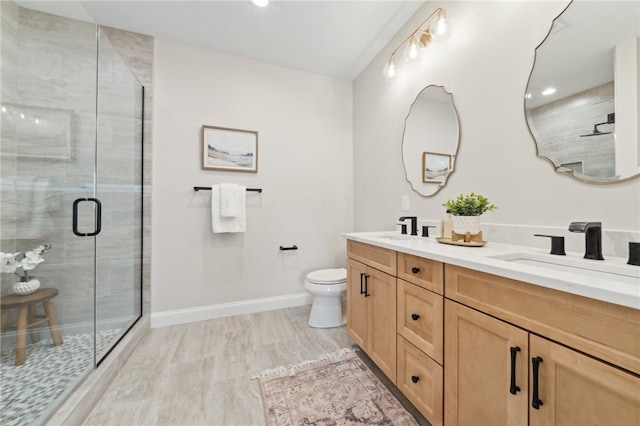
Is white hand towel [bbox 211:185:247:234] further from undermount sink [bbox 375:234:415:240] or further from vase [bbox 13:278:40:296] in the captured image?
undermount sink [bbox 375:234:415:240]

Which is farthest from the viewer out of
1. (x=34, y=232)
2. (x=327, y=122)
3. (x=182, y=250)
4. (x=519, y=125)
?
(x=327, y=122)

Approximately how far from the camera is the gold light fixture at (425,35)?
148 centimetres

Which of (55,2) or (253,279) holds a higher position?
(55,2)

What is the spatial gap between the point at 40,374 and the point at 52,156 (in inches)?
53.7

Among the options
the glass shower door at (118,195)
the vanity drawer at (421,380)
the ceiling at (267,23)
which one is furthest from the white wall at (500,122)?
the glass shower door at (118,195)

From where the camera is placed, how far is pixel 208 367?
1.56m

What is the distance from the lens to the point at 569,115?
3.38ft

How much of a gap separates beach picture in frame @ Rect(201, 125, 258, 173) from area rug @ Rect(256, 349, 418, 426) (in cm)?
177

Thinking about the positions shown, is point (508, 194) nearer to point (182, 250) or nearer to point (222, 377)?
point (222, 377)

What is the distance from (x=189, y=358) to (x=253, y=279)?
0.87 metres

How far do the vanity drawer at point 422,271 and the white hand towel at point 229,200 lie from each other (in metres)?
1.57

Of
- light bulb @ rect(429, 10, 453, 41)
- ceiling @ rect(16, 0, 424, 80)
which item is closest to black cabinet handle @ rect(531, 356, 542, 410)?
light bulb @ rect(429, 10, 453, 41)

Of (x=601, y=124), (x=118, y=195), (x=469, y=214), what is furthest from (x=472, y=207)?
(x=118, y=195)

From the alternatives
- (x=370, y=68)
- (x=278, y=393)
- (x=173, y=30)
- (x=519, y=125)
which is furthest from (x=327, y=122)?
(x=278, y=393)
